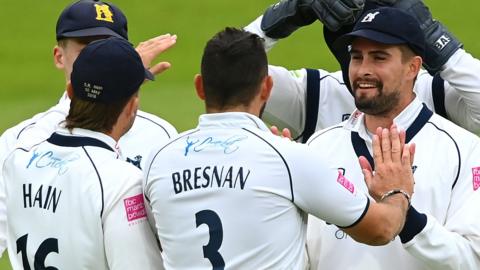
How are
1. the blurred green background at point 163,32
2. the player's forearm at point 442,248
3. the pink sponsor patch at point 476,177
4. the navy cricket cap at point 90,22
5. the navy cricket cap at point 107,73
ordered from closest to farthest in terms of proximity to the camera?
the navy cricket cap at point 107,73, the player's forearm at point 442,248, the pink sponsor patch at point 476,177, the navy cricket cap at point 90,22, the blurred green background at point 163,32

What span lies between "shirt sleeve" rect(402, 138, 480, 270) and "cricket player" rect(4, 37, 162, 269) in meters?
1.10

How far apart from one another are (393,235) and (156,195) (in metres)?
0.93

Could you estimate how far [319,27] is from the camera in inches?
582

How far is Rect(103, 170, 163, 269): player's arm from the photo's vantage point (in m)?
4.70

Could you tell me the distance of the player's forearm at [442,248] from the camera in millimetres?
5020

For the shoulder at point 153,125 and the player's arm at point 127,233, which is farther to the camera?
the shoulder at point 153,125

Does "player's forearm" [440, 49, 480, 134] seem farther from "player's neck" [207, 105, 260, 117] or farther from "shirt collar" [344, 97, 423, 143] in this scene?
"player's neck" [207, 105, 260, 117]

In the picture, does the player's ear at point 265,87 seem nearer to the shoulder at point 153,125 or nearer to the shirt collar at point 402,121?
the shirt collar at point 402,121

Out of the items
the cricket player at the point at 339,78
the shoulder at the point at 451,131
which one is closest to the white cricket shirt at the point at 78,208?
the shoulder at the point at 451,131

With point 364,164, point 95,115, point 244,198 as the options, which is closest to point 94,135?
point 95,115

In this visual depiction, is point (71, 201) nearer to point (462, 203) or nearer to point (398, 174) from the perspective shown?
point (398, 174)

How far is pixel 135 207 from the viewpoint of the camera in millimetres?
4805

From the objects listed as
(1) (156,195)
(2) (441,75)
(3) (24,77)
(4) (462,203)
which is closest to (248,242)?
(1) (156,195)

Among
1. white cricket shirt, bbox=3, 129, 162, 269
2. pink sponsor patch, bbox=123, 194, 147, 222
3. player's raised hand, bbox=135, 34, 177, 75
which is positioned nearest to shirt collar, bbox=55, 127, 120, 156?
white cricket shirt, bbox=3, 129, 162, 269
